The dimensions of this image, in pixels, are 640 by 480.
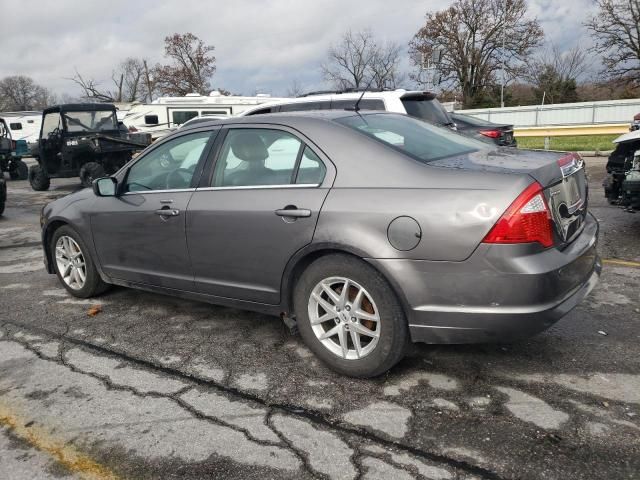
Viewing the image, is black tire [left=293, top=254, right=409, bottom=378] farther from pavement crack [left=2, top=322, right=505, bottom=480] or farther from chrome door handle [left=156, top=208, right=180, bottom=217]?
chrome door handle [left=156, top=208, right=180, bottom=217]

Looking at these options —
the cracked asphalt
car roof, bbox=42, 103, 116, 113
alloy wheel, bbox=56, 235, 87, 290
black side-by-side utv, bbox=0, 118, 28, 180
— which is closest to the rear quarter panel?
the cracked asphalt

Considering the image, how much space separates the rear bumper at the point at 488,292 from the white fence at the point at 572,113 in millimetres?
25640

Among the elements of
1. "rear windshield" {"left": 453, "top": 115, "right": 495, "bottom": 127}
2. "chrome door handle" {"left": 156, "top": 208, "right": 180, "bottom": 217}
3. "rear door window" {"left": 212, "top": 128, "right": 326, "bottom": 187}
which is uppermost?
"rear windshield" {"left": 453, "top": 115, "right": 495, "bottom": 127}

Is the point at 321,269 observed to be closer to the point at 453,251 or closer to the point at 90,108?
the point at 453,251

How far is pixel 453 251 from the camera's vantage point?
8.77 feet

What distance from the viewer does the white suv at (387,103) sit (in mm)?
7301

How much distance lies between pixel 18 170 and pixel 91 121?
625cm

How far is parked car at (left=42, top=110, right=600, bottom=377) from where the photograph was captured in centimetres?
266

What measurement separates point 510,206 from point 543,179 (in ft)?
1.01

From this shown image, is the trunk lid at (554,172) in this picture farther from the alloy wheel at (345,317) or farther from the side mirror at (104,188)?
the side mirror at (104,188)

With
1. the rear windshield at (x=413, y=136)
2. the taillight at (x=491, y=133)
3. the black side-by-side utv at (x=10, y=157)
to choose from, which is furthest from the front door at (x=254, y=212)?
the black side-by-side utv at (x=10, y=157)

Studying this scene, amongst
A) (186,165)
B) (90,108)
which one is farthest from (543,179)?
(90,108)

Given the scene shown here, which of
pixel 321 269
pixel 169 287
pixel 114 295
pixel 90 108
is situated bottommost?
pixel 114 295

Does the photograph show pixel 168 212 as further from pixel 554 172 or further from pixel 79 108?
pixel 79 108
